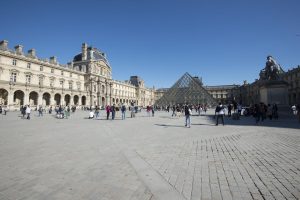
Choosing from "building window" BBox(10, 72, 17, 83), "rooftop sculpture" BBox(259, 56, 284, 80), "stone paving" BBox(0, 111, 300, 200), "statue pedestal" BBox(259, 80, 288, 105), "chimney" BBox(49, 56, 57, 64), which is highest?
"chimney" BBox(49, 56, 57, 64)

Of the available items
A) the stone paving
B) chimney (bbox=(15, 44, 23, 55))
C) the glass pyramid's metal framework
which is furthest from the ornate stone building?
the stone paving

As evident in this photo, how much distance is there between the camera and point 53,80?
51.3 m

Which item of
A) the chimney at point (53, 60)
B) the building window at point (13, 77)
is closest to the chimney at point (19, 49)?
the building window at point (13, 77)

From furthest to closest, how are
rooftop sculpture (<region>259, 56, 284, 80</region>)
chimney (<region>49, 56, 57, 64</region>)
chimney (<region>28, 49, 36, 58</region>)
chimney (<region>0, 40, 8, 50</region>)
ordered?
1. chimney (<region>49, 56, 57, 64</region>)
2. chimney (<region>28, 49, 36, 58</region>)
3. chimney (<region>0, 40, 8, 50</region>)
4. rooftop sculpture (<region>259, 56, 284, 80</region>)

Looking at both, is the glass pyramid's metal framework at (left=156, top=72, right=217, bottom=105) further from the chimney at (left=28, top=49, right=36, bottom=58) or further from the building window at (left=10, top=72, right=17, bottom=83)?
the chimney at (left=28, top=49, right=36, bottom=58)

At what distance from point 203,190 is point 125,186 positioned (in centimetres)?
129

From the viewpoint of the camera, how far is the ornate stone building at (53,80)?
1594 inches

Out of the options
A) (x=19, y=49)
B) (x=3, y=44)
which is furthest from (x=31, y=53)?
(x=3, y=44)

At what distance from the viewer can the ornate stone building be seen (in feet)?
133

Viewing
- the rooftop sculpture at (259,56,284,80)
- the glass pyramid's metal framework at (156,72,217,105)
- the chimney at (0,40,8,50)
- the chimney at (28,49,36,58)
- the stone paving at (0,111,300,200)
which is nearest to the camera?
the stone paving at (0,111,300,200)

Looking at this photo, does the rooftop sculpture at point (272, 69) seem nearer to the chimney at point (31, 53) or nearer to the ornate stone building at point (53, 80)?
the ornate stone building at point (53, 80)

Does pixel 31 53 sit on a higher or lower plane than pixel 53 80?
higher

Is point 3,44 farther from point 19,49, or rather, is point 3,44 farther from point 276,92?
point 276,92

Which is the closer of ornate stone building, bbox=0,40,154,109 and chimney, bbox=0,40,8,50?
chimney, bbox=0,40,8,50
